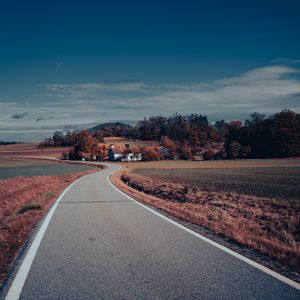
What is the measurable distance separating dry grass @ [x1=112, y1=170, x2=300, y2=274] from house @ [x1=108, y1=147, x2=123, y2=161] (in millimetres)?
93337

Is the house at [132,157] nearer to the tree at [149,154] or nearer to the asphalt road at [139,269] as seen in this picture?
the tree at [149,154]

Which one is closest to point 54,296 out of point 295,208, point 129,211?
point 129,211

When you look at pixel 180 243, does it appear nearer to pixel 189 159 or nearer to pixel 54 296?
pixel 54 296

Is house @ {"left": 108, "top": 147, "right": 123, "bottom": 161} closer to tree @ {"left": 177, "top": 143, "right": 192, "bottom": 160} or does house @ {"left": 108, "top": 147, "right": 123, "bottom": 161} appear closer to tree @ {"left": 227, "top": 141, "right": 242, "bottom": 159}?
tree @ {"left": 177, "top": 143, "right": 192, "bottom": 160}

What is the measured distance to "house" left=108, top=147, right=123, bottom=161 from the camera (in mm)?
118812

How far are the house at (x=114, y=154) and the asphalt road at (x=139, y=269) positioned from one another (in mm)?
109158

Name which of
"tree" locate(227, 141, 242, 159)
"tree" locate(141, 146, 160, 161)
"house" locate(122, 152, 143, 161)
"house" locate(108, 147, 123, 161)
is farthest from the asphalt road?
"house" locate(108, 147, 123, 161)

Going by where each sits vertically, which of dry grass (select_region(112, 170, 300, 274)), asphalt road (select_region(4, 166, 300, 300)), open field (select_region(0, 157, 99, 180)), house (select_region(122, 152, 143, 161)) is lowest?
house (select_region(122, 152, 143, 161))

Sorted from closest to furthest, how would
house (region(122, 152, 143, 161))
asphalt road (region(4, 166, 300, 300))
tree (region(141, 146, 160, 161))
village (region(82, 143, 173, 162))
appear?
asphalt road (region(4, 166, 300, 300))
tree (region(141, 146, 160, 161))
village (region(82, 143, 173, 162))
house (region(122, 152, 143, 161))

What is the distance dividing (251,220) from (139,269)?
8509 millimetres

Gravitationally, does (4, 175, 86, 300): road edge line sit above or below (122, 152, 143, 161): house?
above

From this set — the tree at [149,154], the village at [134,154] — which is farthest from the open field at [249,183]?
the village at [134,154]

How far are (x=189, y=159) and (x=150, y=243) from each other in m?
113

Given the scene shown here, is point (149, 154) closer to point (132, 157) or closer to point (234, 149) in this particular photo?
point (132, 157)
